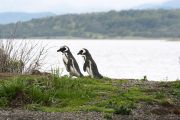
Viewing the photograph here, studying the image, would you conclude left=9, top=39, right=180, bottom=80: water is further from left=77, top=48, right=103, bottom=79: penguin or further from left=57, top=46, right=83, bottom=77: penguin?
left=77, top=48, right=103, bottom=79: penguin

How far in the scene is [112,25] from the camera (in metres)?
137

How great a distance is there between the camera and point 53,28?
130375 mm

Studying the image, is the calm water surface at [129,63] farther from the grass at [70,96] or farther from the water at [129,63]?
the grass at [70,96]

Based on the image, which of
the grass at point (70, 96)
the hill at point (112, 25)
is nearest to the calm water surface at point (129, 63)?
the grass at point (70, 96)

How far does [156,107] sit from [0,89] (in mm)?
3057

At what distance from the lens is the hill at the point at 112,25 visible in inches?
4963

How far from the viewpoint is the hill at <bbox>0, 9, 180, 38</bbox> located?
126 meters

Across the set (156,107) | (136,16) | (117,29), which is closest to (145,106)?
(156,107)

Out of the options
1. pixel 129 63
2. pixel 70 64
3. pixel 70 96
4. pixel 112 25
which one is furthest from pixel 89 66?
pixel 112 25

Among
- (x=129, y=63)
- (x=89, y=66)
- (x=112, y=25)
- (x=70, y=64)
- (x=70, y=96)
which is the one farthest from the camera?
(x=112, y=25)

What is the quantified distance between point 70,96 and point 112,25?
124419 millimetres

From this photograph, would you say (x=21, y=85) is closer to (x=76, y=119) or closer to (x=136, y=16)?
(x=76, y=119)

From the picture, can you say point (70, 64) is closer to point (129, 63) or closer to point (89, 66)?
point (89, 66)

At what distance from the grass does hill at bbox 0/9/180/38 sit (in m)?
103
